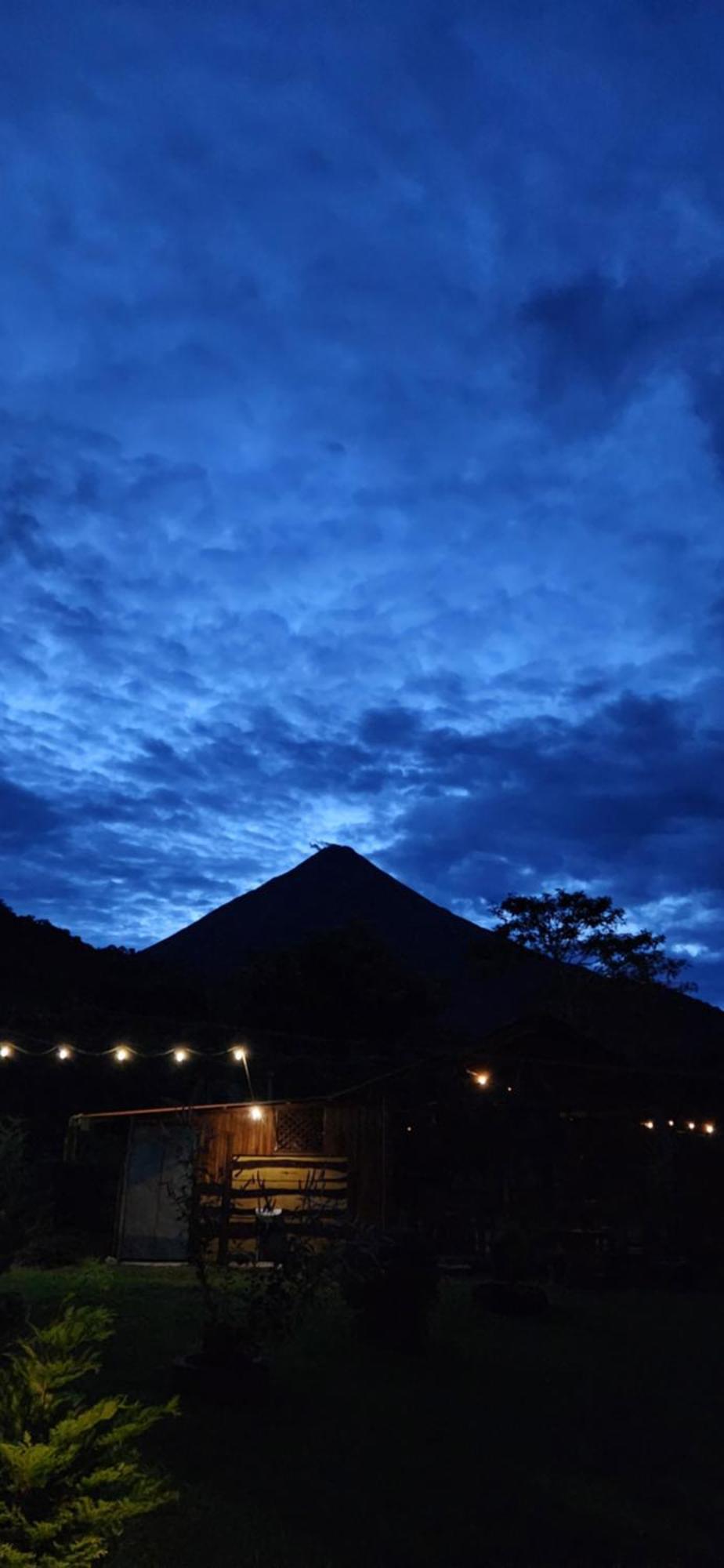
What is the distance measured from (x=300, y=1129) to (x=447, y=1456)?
16.4m

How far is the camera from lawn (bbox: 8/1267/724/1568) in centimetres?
564

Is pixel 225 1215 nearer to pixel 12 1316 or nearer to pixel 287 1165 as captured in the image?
pixel 287 1165

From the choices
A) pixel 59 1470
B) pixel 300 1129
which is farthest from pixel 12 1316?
pixel 300 1129

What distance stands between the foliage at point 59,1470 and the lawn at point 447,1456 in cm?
154

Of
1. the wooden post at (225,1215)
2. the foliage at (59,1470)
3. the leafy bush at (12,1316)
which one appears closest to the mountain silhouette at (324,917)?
the wooden post at (225,1215)

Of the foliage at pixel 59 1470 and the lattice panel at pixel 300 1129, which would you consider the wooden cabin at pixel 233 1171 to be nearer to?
the lattice panel at pixel 300 1129

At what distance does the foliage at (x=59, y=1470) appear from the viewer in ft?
12.7

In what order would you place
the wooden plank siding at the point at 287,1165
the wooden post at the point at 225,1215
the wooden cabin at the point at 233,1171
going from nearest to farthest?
the wooden post at the point at 225,1215 < the wooden plank siding at the point at 287,1165 < the wooden cabin at the point at 233,1171

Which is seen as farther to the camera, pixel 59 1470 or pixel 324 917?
pixel 324 917

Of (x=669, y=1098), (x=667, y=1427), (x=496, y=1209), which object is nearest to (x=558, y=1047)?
(x=669, y=1098)

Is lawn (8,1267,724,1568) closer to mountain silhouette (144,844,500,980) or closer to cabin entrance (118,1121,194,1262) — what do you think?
cabin entrance (118,1121,194,1262)

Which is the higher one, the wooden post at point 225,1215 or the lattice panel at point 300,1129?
the lattice panel at point 300,1129

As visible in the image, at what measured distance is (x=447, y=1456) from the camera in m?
7.30

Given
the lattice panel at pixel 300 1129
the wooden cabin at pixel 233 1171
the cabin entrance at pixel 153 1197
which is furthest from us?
the lattice panel at pixel 300 1129
